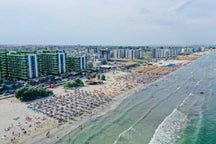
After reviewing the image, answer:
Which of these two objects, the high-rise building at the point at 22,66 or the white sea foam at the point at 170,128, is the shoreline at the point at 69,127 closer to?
the white sea foam at the point at 170,128

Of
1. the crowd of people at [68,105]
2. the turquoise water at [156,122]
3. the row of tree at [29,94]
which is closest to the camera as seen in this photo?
the turquoise water at [156,122]

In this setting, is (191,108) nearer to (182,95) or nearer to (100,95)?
(182,95)

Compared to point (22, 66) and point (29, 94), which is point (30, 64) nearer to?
point (22, 66)

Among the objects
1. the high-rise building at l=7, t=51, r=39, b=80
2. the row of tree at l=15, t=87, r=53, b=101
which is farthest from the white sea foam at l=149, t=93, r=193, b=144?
the high-rise building at l=7, t=51, r=39, b=80

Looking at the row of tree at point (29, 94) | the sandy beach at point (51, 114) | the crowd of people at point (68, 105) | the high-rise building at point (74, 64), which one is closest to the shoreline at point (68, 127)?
the sandy beach at point (51, 114)

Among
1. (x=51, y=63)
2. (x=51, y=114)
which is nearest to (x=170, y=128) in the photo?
(x=51, y=114)

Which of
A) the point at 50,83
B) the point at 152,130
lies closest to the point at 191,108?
the point at 152,130

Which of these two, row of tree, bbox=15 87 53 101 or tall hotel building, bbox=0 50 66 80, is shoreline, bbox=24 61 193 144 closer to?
row of tree, bbox=15 87 53 101

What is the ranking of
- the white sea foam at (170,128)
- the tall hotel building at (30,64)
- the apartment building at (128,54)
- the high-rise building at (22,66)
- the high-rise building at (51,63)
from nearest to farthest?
the white sea foam at (170,128) → the high-rise building at (22,66) → the tall hotel building at (30,64) → the high-rise building at (51,63) → the apartment building at (128,54)
